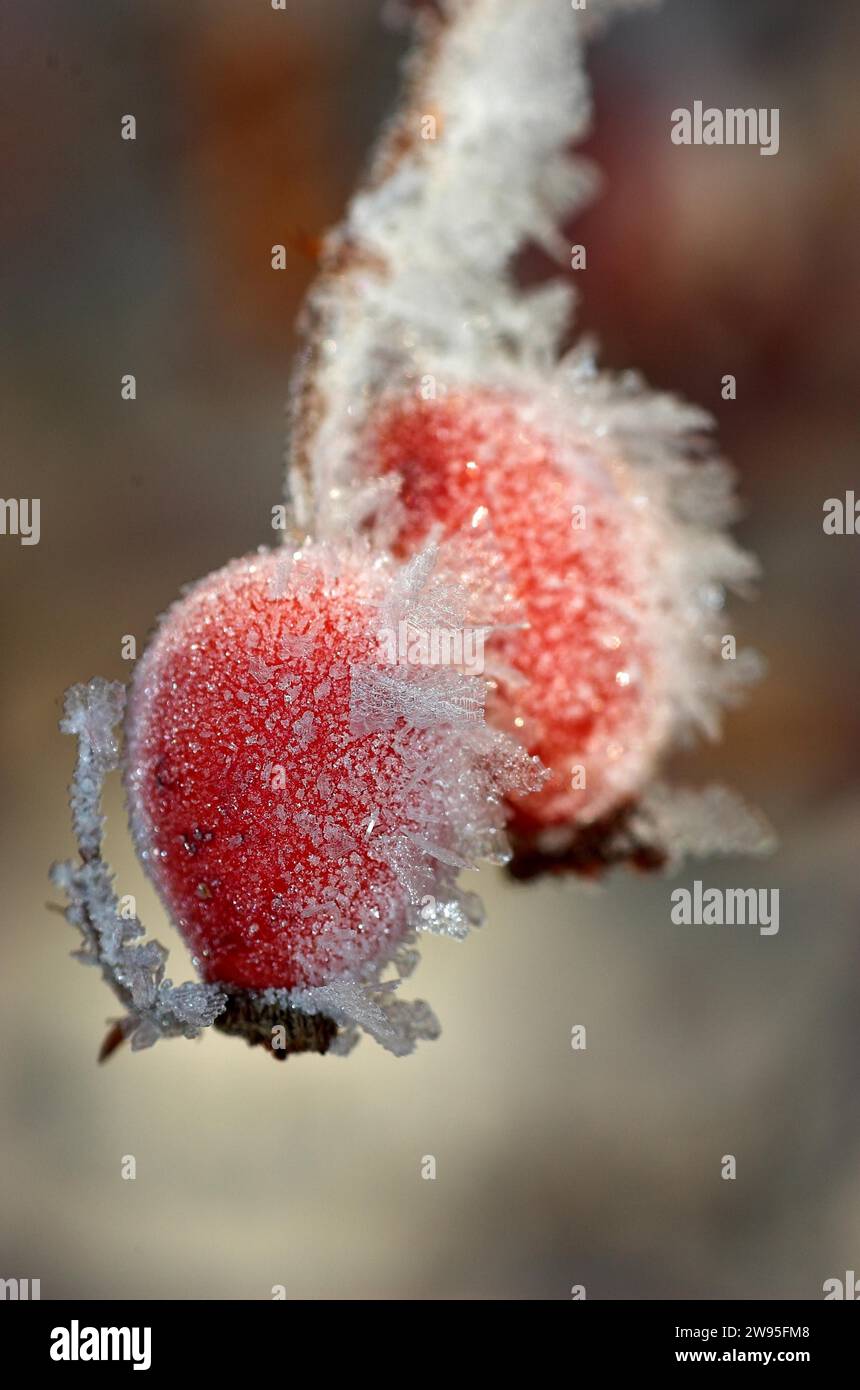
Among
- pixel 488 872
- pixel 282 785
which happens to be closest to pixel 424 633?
pixel 282 785

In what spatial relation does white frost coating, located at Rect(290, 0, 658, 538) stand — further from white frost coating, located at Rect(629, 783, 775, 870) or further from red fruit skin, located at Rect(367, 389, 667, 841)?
white frost coating, located at Rect(629, 783, 775, 870)

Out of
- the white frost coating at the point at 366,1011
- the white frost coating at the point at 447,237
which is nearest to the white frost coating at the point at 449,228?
the white frost coating at the point at 447,237

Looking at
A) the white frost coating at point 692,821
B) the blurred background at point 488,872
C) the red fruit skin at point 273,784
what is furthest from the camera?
the blurred background at point 488,872

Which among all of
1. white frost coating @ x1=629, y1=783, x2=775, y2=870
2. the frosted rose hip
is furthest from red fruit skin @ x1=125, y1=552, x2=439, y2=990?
white frost coating @ x1=629, y1=783, x2=775, y2=870

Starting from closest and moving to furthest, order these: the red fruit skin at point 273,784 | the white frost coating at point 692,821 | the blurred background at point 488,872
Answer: the red fruit skin at point 273,784, the white frost coating at point 692,821, the blurred background at point 488,872

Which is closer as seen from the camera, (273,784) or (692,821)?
(273,784)

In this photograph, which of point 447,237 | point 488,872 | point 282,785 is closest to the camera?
point 282,785

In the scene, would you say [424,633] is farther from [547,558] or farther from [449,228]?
[449,228]

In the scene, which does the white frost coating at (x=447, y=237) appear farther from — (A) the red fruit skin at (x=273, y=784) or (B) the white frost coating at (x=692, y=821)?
(B) the white frost coating at (x=692, y=821)
